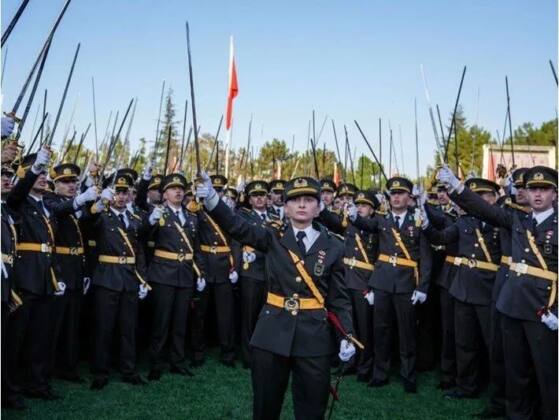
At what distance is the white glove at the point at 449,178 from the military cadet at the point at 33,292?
412 cm

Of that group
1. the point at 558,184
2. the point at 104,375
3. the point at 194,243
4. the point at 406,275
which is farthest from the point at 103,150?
the point at 558,184

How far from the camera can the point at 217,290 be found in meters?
8.41

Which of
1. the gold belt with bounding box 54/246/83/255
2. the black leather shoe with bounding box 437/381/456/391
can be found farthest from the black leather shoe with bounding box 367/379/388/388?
the gold belt with bounding box 54/246/83/255

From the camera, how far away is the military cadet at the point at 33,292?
5805 mm

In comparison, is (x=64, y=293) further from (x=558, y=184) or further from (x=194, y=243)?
(x=558, y=184)

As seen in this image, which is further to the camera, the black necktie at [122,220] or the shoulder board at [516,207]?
the black necktie at [122,220]

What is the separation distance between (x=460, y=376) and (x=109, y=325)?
4.47 m

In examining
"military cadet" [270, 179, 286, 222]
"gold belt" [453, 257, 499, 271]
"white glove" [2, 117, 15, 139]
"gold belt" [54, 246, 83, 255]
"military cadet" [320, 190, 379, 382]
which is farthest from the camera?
"military cadet" [270, 179, 286, 222]

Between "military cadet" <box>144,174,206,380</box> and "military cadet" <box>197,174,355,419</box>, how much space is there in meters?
3.30

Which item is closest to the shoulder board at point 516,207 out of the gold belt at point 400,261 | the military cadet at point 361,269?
the gold belt at point 400,261

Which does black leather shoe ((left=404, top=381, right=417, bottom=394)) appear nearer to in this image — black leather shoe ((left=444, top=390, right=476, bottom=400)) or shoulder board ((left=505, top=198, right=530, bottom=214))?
→ black leather shoe ((left=444, top=390, right=476, bottom=400))

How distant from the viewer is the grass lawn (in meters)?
5.86

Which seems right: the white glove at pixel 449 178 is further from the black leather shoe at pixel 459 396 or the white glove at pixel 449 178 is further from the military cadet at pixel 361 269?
the black leather shoe at pixel 459 396

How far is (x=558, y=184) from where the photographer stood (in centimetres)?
523
